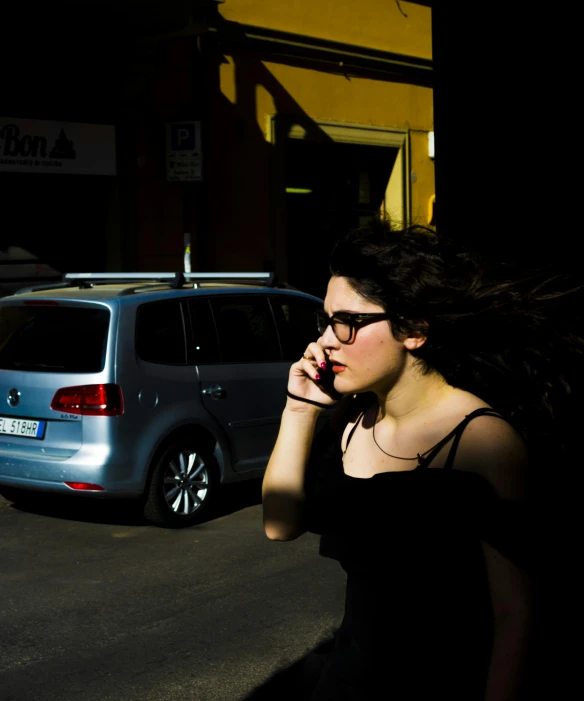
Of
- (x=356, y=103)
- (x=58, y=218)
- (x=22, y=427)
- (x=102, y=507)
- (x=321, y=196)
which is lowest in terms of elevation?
(x=102, y=507)

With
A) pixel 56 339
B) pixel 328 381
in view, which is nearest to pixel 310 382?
pixel 328 381

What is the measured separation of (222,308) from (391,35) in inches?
474

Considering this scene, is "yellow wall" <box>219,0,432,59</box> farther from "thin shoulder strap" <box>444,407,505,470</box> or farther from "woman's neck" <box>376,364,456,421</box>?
"thin shoulder strap" <box>444,407,505,470</box>

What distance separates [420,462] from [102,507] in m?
6.26

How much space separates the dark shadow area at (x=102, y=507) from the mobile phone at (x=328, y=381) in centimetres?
524

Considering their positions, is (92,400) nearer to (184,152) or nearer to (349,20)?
(184,152)

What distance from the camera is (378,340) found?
7.57ft

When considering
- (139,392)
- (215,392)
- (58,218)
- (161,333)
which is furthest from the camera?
(58,218)

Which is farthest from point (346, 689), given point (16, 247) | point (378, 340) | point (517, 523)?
point (16, 247)

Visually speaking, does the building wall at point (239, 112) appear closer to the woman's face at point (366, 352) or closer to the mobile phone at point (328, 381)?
the mobile phone at point (328, 381)

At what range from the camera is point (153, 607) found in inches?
225

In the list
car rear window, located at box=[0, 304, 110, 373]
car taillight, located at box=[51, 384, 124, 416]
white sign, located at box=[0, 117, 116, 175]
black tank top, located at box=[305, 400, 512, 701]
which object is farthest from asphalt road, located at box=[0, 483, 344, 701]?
white sign, located at box=[0, 117, 116, 175]

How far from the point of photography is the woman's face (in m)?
2.31

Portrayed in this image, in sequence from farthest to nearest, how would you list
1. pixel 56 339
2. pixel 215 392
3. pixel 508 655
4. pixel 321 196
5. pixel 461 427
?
pixel 321 196 → pixel 215 392 → pixel 56 339 → pixel 461 427 → pixel 508 655
